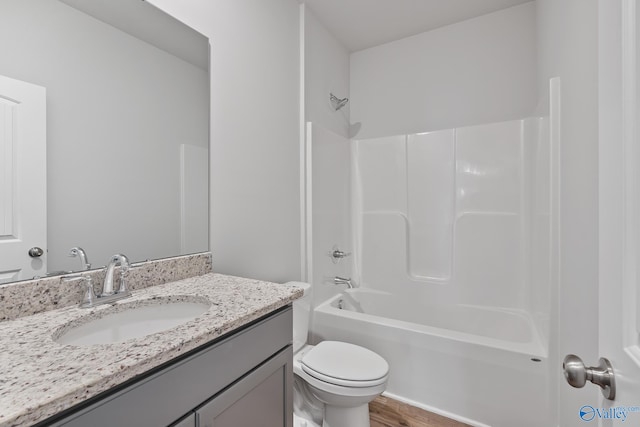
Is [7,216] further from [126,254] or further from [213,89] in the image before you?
[213,89]

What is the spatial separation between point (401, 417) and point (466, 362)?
52cm

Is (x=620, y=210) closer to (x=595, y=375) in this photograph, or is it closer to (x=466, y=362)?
(x=595, y=375)

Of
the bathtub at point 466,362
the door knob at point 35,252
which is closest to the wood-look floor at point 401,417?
the bathtub at point 466,362

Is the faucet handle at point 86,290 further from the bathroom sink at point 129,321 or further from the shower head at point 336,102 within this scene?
the shower head at point 336,102

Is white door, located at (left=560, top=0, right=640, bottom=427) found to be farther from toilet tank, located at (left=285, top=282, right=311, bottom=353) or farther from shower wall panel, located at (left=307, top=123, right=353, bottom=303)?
shower wall panel, located at (left=307, top=123, right=353, bottom=303)

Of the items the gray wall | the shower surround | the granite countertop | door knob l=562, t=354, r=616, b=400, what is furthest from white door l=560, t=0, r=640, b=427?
the gray wall

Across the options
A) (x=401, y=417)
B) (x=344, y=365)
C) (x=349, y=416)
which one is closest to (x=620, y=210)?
(x=344, y=365)

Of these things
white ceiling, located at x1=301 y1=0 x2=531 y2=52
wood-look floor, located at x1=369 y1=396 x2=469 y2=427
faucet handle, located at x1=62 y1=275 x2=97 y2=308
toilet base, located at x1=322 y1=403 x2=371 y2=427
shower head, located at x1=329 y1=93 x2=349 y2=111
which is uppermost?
white ceiling, located at x1=301 y1=0 x2=531 y2=52

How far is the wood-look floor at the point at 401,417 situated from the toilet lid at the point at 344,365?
470 millimetres

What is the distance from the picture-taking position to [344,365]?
1491mm

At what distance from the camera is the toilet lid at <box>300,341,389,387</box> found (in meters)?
1.37

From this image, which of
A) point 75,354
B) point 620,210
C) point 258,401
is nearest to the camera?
point 620,210

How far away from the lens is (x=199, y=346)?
702mm

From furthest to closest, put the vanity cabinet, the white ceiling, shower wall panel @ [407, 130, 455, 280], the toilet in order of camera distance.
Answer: shower wall panel @ [407, 130, 455, 280]
the white ceiling
the toilet
the vanity cabinet
